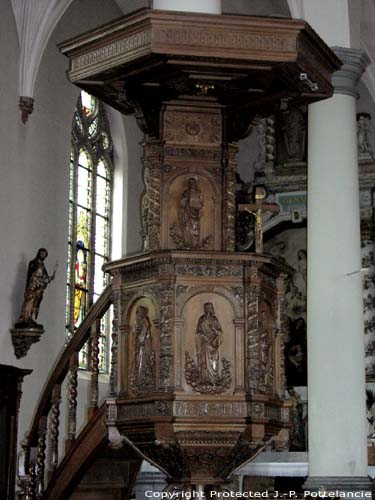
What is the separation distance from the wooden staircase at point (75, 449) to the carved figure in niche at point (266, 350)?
1.77m

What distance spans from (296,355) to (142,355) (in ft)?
31.1

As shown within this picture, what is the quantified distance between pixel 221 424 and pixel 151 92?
2.21 m

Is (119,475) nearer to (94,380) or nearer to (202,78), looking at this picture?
(94,380)

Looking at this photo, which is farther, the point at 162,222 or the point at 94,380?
the point at 94,380

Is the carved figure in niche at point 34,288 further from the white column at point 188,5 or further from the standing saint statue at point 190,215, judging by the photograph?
the white column at point 188,5

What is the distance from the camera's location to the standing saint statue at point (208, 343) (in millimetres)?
5730

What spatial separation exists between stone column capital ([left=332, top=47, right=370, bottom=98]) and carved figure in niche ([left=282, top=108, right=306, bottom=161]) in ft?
19.8

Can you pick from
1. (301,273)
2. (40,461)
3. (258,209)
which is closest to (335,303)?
(258,209)

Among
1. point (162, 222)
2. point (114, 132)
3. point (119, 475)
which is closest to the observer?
point (162, 222)

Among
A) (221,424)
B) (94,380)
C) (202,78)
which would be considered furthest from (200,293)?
(94,380)

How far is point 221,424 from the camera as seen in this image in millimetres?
5680

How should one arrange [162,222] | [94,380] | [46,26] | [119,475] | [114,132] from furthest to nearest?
[114,132]
[46,26]
[119,475]
[94,380]
[162,222]

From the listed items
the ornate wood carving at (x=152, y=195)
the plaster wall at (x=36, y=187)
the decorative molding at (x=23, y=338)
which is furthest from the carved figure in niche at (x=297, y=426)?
the ornate wood carving at (x=152, y=195)

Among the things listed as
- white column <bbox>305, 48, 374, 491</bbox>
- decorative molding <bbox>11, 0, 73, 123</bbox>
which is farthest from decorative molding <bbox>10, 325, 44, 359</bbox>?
white column <bbox>305, 48, 374, 491</bbox>
